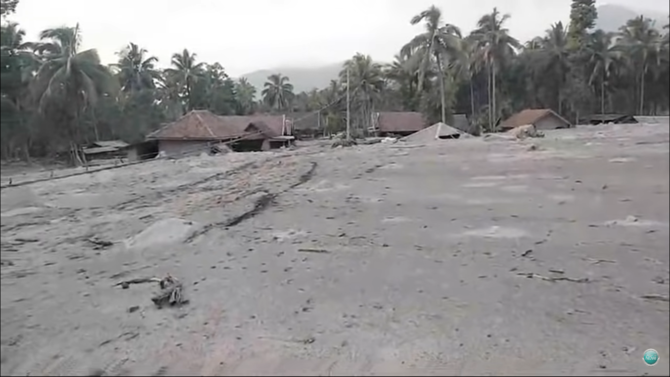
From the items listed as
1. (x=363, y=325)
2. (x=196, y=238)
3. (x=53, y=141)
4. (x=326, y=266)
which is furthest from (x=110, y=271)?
(x=363, y=325)

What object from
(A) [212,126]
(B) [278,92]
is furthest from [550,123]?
(A) [212,126]

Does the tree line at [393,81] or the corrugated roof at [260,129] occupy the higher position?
the tree line at [393,81]

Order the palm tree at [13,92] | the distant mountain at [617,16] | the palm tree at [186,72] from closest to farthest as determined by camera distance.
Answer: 1. the palm tree at [13,92]
2. the distant mountain at [617,16]
3. the palm tree at [186,72]

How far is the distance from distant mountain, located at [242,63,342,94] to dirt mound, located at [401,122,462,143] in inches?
13.5

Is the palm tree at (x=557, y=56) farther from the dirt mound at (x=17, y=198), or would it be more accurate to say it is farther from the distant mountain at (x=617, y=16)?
the dirt mound at (x=17, y=198)

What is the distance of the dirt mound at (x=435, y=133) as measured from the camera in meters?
1.69

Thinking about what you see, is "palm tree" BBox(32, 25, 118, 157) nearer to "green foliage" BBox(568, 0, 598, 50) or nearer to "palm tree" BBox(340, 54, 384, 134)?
"palm tree" BBox(340, 54, 384, 134)

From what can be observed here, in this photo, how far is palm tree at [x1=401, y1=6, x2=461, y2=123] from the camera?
169 centimetres

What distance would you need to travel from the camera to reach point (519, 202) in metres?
1.75

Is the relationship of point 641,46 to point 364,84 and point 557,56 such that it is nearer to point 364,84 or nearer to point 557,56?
point 557,56

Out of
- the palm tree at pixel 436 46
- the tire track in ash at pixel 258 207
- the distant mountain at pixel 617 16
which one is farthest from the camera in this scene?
the tire track in ash at pixel 258 207

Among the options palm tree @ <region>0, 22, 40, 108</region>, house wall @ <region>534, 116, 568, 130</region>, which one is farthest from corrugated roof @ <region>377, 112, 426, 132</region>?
palm tree @ <region>0, 22, 40, 108</region>

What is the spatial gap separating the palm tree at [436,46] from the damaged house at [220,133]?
0.57 m

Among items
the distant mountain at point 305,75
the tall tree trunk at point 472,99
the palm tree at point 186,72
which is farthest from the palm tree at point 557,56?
the palm tree at point 186,72
